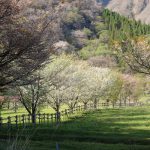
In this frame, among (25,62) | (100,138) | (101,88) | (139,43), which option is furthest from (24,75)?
(101,88)

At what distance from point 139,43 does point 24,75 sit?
22.7 m

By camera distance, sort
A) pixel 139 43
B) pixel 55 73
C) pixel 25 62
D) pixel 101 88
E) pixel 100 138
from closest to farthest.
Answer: pixel 25 62, pixel 100 138, pixel 139 43, pixel 55 73, pixel 101 88

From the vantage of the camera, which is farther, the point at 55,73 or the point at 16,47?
the point at 55,73

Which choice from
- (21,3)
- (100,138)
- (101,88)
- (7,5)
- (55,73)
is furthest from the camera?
(101,88)

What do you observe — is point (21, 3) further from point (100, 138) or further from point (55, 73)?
point (55, 73)

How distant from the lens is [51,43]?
25.2m

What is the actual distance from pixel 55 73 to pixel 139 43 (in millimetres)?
11182

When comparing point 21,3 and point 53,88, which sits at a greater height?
point 21,3

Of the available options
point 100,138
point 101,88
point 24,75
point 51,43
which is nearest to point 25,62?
point 24,75

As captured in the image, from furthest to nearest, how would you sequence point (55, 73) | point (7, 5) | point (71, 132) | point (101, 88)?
point (101, 88) → point (55, 73) → point (71, 132) → point (7, 5)

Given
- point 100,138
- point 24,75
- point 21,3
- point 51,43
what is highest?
point 21,3

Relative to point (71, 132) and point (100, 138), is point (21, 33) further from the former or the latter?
point (71, 132)

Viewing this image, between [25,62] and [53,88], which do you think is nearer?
[25,62]

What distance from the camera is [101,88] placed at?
84250mm
